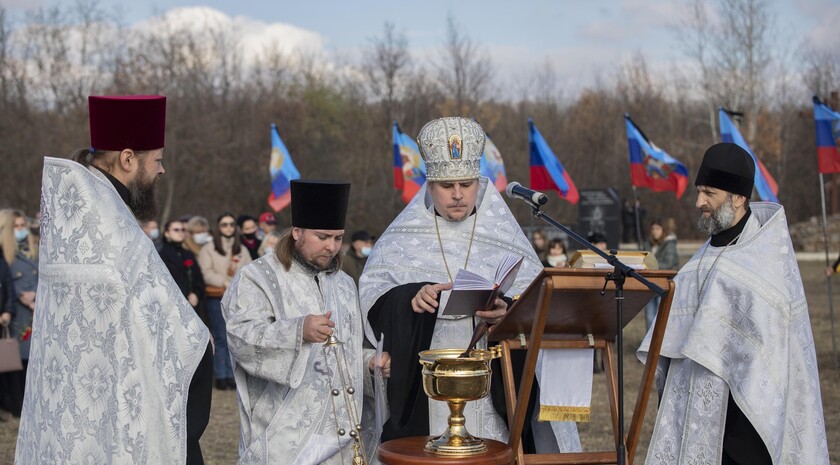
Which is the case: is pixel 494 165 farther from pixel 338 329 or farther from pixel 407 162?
pixel 338 329

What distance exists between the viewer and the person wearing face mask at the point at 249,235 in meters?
13.4

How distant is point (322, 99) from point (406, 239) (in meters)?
45.0

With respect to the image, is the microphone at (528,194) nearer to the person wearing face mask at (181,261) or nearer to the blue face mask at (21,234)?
the person wearing face mask at (181,261)

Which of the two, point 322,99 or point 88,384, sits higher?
point 322,99

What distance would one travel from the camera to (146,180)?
3.99 metres

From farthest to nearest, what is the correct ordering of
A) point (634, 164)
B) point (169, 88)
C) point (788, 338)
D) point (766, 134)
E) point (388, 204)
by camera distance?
1. point (766, 134)
2. point (169, 88)
3. point (388, 204)
4. point (634, 164)
5. point (788, 338)

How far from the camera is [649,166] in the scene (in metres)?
17.1

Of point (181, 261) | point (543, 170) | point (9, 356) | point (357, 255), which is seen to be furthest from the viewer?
point (543, 170)

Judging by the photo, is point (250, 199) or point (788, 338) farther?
point (250, 199)

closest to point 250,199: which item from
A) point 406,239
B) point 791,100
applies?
point 791,100

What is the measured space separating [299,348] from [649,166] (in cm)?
1304

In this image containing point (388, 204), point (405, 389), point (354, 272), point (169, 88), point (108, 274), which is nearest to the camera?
point (108, 274)

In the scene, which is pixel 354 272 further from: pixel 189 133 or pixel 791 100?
pixel 791 100

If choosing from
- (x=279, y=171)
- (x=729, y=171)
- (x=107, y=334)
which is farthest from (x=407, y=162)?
(x=107, y=334)
